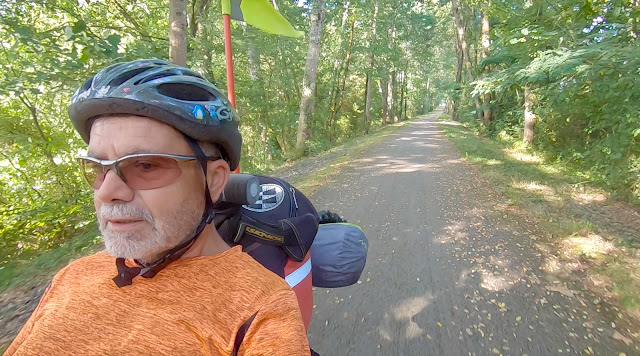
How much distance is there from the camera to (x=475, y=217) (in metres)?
5.44

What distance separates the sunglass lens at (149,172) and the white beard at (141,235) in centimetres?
9

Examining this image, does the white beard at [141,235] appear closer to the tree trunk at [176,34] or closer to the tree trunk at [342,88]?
the tree trunk at [176,34]

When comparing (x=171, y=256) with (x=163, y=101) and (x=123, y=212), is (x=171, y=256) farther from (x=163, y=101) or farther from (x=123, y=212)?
(x=163, y=101)

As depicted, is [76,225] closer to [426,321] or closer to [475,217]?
[426,321]

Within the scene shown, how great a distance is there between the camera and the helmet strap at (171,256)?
1.13 m

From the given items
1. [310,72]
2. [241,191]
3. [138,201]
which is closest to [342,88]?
[310,72]

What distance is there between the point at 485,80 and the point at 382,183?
11.5ft

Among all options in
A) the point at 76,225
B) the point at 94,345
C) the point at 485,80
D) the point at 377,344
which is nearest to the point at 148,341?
the point at 94,345

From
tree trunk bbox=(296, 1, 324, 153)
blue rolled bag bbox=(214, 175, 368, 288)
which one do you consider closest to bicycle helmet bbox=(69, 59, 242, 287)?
blue rolled bag bbox=(214, 175, 368, 288)

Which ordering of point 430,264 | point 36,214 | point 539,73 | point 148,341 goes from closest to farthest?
point 148,341 < point 430,264 < point 539,73 < point 36,214

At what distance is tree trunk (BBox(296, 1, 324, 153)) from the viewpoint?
10.8m

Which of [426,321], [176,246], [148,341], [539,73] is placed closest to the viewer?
[148,341]

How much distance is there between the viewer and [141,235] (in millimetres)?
1151

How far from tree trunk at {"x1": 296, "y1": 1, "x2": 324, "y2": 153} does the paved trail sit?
6.35 meters
